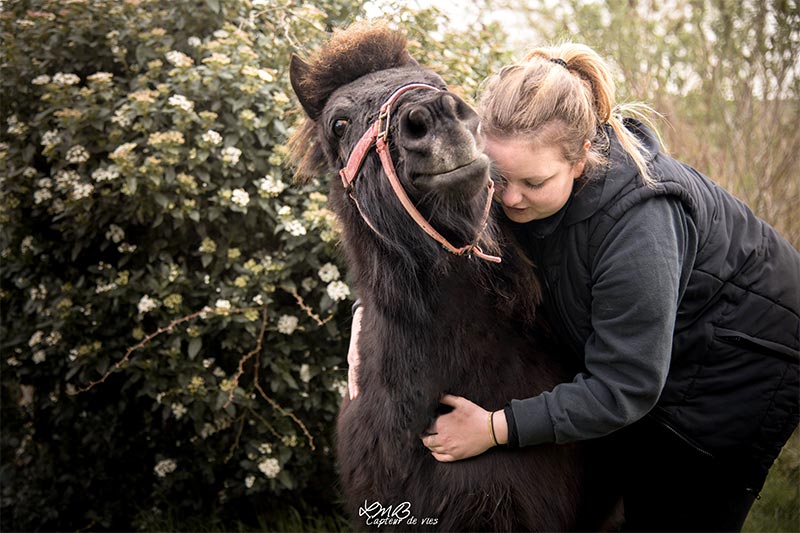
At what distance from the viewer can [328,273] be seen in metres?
3.21

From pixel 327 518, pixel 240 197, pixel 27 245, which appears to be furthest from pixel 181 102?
pixel 327 518

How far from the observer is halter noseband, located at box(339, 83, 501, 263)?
183 cm

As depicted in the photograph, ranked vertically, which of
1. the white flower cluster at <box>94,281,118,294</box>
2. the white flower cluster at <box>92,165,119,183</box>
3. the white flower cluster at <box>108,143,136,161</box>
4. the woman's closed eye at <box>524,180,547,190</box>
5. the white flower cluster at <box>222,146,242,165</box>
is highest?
the woman's closed eye at <box>524,180,547,190</box>

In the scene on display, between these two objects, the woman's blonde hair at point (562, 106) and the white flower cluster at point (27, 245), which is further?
the white flower cluster at point (27, 245)

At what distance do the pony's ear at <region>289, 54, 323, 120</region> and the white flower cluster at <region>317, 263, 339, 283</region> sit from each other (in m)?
1.05

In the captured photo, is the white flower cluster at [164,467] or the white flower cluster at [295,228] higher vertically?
the white flower cluster at [295,228]

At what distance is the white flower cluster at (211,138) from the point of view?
302cm

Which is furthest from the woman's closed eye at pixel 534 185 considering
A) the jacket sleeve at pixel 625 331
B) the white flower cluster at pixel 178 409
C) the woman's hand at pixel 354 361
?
the white flower cluster at pixel 178 409

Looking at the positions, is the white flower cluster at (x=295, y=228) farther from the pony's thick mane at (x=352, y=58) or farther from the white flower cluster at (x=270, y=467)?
the white flower cluster at (x=270, y=467)

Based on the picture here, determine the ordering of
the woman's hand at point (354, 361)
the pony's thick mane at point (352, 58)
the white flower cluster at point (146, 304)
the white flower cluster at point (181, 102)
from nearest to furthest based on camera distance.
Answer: the pony's thick mane at point (352, 58) → the woman's hand at point (354, 361) → the white flower cluster at point (181, 102) → the white flower cluster at point (146, 304)

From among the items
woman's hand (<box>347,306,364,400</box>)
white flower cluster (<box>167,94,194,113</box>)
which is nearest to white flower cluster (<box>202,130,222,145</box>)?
white flower cluster (<box>167,94,194,113</box>)

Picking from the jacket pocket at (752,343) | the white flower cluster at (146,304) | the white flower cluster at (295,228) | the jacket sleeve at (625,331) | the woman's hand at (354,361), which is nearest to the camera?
the jacket sleeve at (625,331)

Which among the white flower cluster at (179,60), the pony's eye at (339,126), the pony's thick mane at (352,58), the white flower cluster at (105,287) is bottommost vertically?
the white flower cluster at (105,287)

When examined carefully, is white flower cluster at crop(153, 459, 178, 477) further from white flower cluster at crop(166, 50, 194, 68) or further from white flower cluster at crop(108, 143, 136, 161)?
white flower cluster at crop(166, 50, 194, 68)
